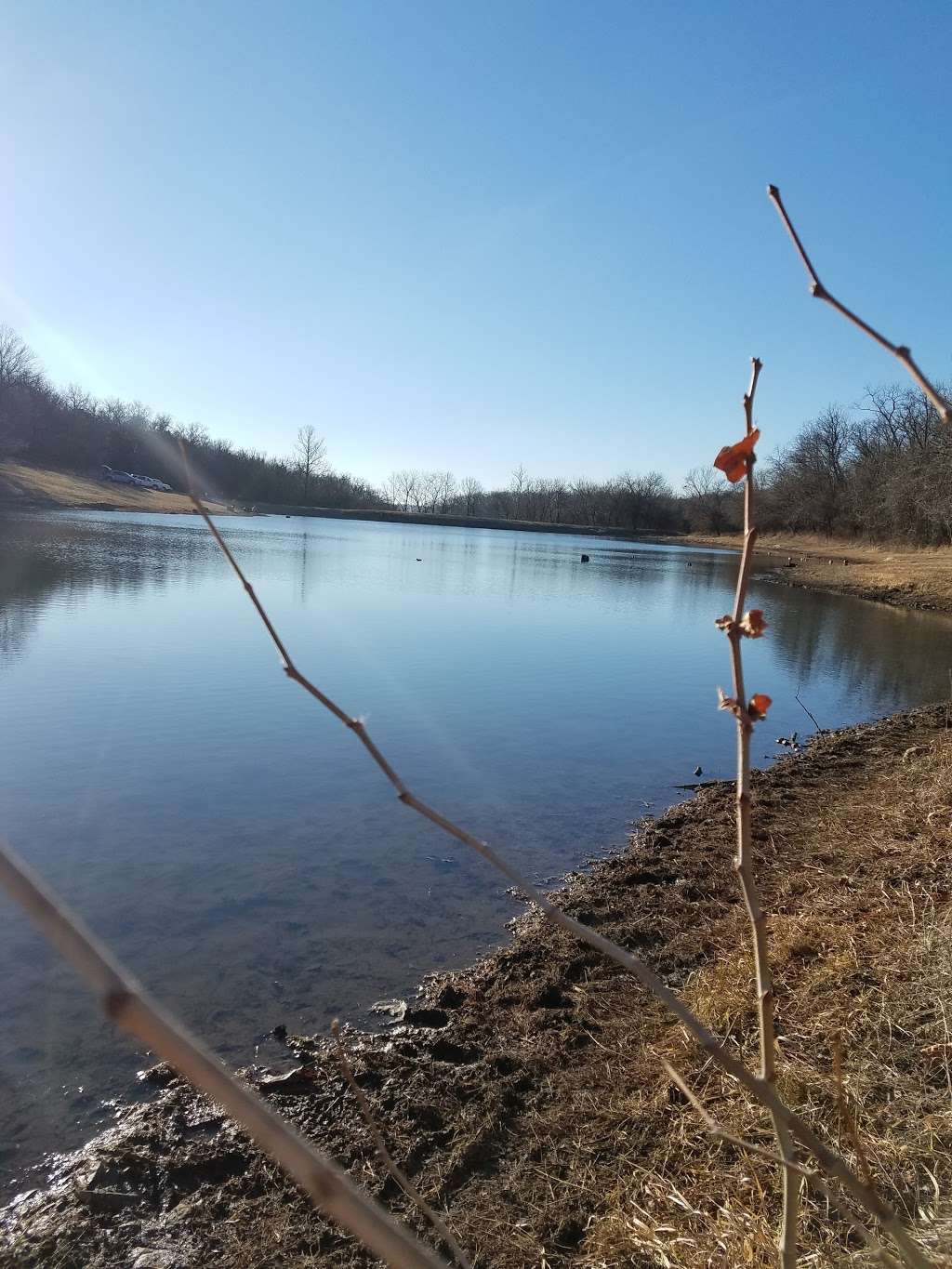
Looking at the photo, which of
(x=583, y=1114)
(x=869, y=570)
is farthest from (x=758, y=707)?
(x=869, y=570)

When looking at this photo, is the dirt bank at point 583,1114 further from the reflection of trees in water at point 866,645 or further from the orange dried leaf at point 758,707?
the reflection of trees in water at point 866,645

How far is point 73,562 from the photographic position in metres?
26.7

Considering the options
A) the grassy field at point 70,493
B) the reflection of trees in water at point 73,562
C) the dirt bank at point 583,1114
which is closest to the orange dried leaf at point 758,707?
the dirt bank at point 583,1114

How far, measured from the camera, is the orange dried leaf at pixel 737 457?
34.7 inches

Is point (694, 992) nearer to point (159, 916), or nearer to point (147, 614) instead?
point (159, 916)

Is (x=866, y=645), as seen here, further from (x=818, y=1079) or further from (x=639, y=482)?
(x=639, y=482)

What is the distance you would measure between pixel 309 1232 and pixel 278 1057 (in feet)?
4.27

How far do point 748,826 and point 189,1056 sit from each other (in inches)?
28.7

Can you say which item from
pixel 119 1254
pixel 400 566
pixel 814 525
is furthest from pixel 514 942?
pixel 814 525

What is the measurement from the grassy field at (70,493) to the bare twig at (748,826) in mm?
53189

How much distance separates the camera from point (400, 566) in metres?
39.6

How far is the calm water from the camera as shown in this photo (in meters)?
5.21

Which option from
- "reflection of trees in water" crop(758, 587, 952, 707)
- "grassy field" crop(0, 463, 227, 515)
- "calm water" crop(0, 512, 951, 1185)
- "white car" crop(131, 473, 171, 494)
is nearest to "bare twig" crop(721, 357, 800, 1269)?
"calm water" crop(0, 512, 951, 1185)

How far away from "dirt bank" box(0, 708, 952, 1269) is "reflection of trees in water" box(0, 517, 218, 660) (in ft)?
37.5
